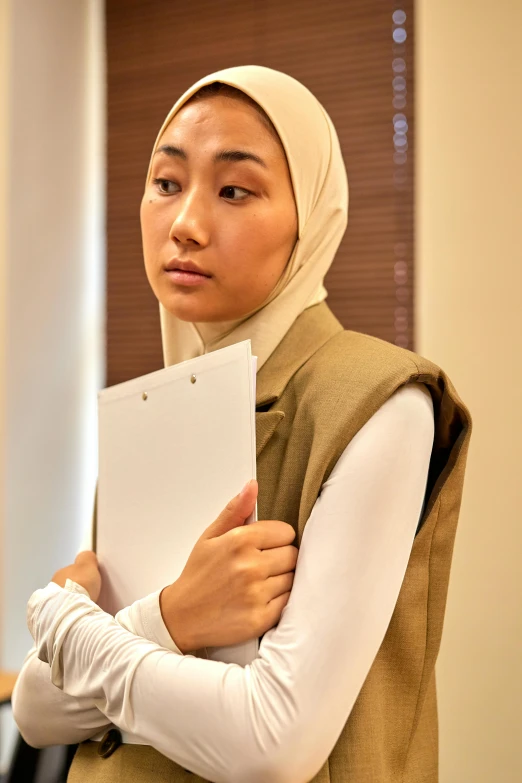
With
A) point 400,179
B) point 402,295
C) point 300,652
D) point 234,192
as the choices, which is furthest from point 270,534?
point 400,179

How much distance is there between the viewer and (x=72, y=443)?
8.81ft

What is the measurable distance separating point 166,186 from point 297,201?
18cm

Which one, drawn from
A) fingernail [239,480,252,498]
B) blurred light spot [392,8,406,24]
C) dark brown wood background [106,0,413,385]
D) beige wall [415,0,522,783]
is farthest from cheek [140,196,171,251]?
blurred light spot [392,8,406,24]

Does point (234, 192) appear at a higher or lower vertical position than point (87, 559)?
higher

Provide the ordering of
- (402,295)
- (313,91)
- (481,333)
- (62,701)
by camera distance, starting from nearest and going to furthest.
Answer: (62,701), (481,333), (402,295), (313,91)

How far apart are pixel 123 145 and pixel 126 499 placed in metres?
1.97

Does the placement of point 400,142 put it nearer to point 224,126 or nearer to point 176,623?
point 224,126

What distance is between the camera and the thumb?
32.7 inches

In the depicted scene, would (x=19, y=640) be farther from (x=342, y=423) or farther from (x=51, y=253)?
(x=342, y=423)

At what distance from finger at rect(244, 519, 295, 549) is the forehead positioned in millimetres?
468

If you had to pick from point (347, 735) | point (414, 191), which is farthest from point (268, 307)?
point (414, 191)

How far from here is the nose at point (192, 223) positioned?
3.12ft

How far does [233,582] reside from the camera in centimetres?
81

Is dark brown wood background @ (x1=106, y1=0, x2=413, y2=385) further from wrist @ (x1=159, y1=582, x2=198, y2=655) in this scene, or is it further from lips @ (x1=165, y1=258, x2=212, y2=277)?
wrist @ (x1=159, y1=582, x2=198, y2=655)
